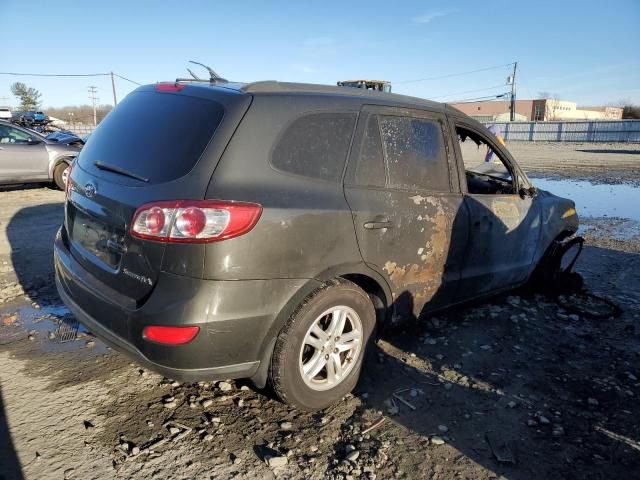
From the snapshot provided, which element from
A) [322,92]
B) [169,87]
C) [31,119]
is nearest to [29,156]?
[169,87]

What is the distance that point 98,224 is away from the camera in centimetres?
269

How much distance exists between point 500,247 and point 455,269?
2.15 feet

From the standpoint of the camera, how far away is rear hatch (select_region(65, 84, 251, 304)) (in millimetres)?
2393

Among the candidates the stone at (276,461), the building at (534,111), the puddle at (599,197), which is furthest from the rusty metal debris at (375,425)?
the building at (534,111)

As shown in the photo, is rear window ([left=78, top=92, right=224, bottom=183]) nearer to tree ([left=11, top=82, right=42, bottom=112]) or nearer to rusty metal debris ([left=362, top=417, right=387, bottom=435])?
rusty metal debris ([left=362, top=417, right=387, bottom=435])

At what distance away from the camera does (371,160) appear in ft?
9.93

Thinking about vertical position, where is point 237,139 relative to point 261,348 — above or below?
above

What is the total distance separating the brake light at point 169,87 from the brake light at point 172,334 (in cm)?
143

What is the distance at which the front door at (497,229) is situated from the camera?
3.77 m

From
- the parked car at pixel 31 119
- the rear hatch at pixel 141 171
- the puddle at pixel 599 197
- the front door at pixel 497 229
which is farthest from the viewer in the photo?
the parked car at pixel 31 119

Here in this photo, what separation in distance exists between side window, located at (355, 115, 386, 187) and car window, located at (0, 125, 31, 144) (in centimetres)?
975

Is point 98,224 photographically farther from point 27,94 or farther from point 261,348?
point 27,94

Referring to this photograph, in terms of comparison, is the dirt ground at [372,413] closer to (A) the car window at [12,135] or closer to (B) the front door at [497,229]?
(B) the front door at [497,229]

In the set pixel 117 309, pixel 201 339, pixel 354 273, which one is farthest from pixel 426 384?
pixel 117 309
